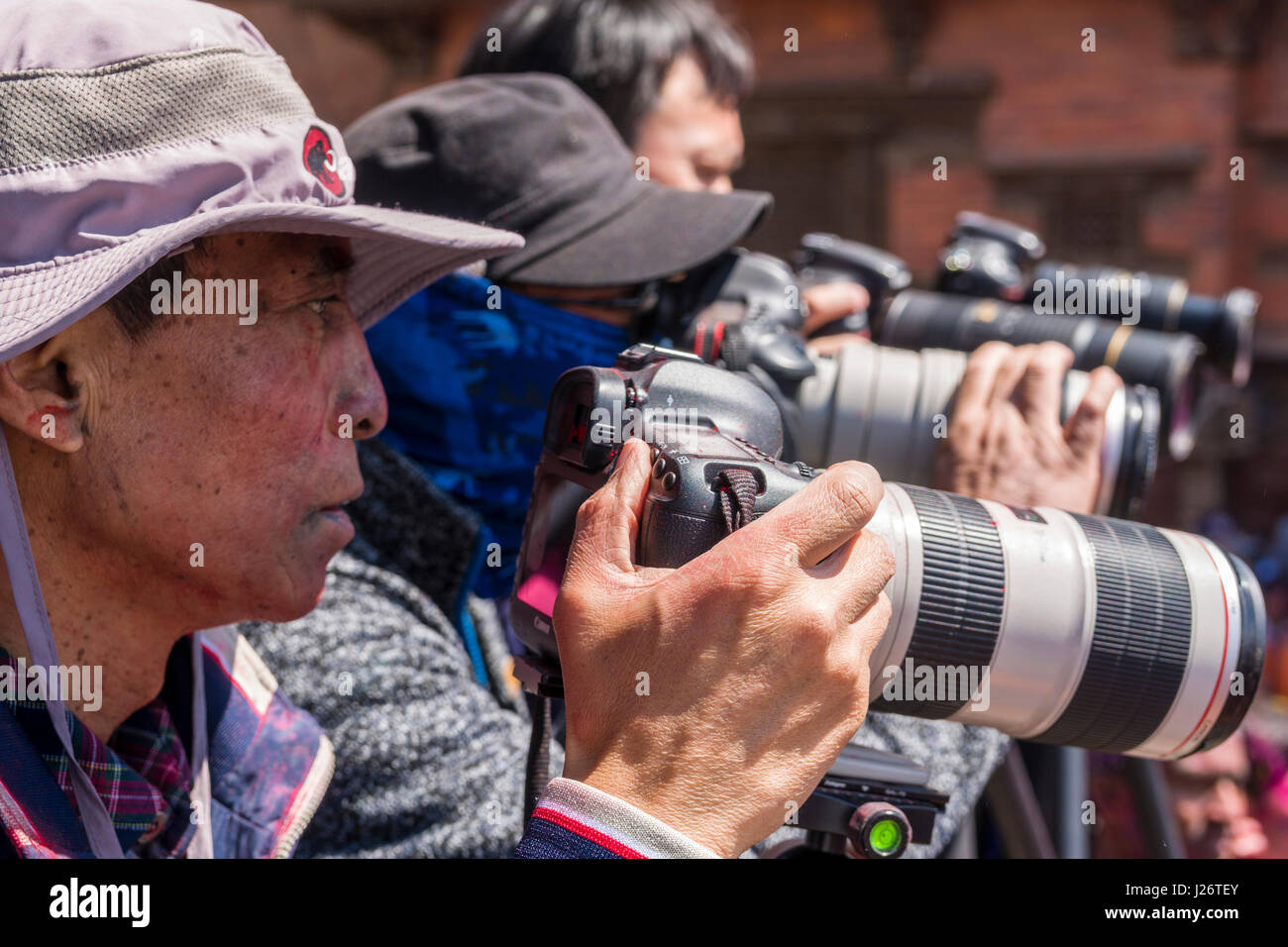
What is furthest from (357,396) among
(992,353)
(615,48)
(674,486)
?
(615,48)

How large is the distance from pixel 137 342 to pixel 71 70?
0.20 m

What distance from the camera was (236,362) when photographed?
3.23 ft

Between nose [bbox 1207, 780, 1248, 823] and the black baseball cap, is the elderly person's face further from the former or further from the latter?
nose [bbox 1207, 780, 1248, 823]

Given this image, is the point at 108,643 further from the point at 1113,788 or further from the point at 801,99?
the point at 801,99

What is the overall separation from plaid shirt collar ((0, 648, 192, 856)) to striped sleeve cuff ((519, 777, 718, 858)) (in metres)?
Answer: 0.42

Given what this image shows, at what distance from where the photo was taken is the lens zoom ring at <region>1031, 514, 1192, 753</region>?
1007 millimetres

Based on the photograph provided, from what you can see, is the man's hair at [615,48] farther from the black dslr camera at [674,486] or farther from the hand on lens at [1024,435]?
the black dslr camera at [674,486]

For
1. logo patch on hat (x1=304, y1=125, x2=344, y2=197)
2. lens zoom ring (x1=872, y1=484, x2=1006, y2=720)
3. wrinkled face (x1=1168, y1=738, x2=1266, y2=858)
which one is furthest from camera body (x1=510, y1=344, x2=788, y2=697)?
wrinkled face (x1=1168, y1=738, x2=1266, y2=858)

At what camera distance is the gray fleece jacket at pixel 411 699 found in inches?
48.6

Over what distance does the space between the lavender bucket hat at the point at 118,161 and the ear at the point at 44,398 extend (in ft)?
0.10

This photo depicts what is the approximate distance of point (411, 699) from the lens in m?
1.28

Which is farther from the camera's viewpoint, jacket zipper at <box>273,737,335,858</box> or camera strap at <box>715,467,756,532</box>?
jacket zipper at <box>273,737,335,858</box>

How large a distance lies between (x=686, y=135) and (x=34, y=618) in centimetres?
118
